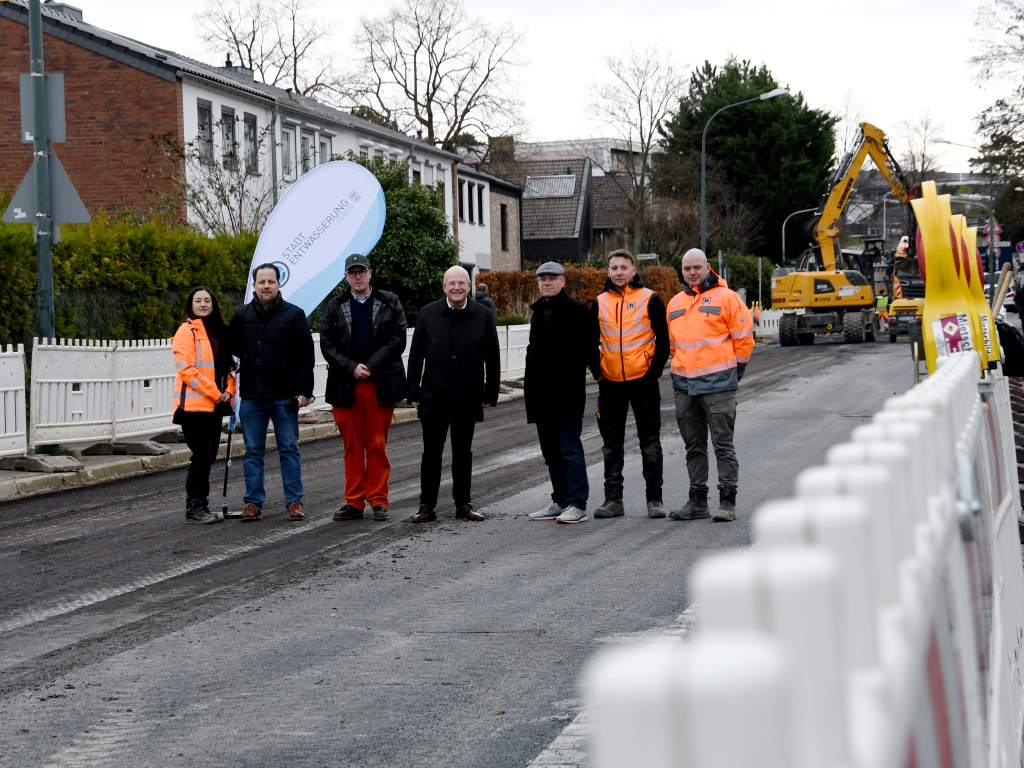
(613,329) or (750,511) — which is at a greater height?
(613,329)

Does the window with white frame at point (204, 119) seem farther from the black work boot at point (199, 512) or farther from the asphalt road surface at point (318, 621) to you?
the black work boot at point (199, 512)

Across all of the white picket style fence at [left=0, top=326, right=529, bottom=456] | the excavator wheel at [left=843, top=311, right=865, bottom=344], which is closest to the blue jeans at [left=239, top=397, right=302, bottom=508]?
the white picket style fence at [left=0, top=326, right=529, bottom=456]

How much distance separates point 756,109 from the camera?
72.9 meters

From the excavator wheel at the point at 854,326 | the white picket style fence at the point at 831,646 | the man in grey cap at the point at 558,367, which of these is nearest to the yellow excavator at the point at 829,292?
the excavator wheel at the point at 854,326

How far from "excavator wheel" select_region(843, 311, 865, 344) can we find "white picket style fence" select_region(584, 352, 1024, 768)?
43.0 m

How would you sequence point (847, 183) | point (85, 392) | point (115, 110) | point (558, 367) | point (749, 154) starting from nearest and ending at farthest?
point (558, 367)
point (85, 392)
point (115, 110)
point (847, 183)
point (749, 154)

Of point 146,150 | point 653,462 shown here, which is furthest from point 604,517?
point 146,150

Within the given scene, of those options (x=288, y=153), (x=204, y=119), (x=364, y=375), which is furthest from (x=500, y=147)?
(x=364, y=375)

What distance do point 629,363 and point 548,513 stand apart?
1284 millimetres

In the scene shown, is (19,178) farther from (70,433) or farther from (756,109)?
(756,109)

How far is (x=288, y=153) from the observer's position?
44625 mm

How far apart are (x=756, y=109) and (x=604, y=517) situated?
64744 millimetres

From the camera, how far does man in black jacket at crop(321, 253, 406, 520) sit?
11117 mm

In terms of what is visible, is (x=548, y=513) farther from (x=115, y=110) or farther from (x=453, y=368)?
(x=115, y=110)
